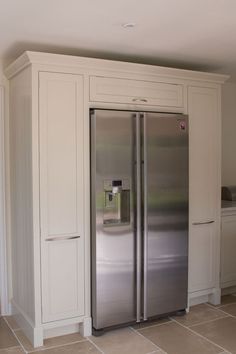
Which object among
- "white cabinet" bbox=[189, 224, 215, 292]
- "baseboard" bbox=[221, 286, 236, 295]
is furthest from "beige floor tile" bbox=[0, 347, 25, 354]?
"baseboard" bbox=[221, 286, 236, 295]

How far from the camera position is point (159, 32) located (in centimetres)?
294

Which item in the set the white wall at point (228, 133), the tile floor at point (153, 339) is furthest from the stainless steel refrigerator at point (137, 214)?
the white wall at point (228, 133)

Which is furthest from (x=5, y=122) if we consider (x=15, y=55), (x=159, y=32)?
(x=159, y=32)

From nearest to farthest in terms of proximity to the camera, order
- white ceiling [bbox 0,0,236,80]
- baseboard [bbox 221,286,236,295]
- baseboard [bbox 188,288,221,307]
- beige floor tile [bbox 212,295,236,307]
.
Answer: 1. white ceiling [bbox 0,0,236,80]
2. baseboard [bbox 188,288,221,307]
3. beige floor tile [bbox 212,295,236,307]
4. baseboard [bbox 221,286,236,295]

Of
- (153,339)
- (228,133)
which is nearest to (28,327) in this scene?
(153,339)

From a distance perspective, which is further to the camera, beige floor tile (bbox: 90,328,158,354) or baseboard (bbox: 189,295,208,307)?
baseboard (bbox: 189,295,208,307)

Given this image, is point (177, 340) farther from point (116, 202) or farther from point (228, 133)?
point (228, 133)

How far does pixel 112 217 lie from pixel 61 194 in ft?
1.55

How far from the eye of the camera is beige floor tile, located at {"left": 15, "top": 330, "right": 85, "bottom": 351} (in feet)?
10.5

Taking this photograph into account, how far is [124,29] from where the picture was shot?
2.87m

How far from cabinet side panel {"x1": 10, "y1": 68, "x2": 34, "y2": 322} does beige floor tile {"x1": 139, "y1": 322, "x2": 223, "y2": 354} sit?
1.03m

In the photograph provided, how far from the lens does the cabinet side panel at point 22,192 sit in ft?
10.5

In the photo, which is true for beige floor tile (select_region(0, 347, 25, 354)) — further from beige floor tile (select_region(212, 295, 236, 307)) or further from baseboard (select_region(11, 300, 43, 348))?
beige floor tile (select_region(212, 295, 236, 307))

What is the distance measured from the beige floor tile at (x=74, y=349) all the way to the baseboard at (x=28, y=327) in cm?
10
